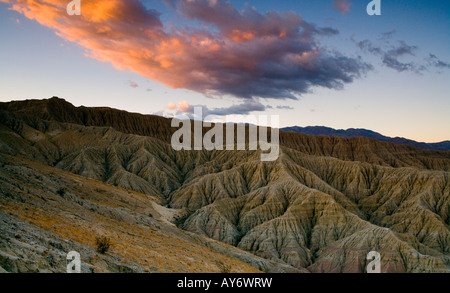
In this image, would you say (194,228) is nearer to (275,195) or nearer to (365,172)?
(275,195)

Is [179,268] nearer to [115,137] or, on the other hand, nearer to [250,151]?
[250,151]

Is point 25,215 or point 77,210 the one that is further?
point 77,210

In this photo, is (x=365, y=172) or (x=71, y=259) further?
(x=365, y=172)

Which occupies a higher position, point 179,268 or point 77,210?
point 77,210

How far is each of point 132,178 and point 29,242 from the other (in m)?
85.2

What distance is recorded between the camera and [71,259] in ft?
43.5

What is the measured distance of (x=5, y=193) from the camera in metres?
21.1

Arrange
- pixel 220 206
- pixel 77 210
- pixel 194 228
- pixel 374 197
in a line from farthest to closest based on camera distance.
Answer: pixel 374 197
pixel 220 206
pixel 194 228
pixel 77 210

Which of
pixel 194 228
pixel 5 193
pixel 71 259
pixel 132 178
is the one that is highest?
pixel 5 193
